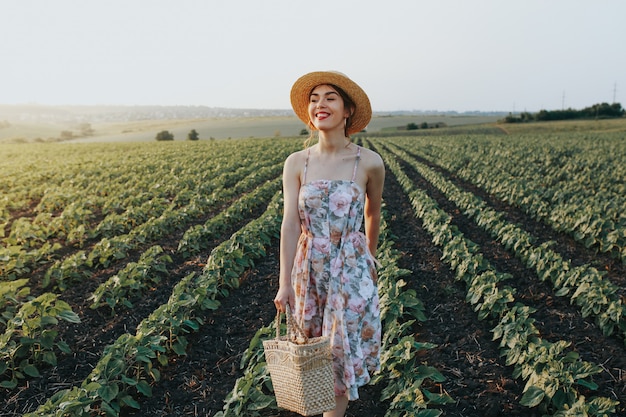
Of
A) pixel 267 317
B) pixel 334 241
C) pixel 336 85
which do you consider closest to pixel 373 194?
pixel 334 241

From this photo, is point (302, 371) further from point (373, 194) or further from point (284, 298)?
point (373, 194)

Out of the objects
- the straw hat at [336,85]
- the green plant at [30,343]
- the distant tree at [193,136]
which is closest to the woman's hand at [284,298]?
the straw hat at [336,85]

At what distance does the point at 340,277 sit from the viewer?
261cm

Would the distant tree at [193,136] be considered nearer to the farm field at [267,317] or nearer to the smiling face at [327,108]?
the farm field at [267,317]

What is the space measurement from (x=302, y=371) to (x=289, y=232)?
75 centimetres

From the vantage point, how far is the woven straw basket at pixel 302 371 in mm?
→ 2291

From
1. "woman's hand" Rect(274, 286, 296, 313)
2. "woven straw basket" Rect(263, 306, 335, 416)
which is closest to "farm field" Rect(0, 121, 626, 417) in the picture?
"woven straw basket" Rect(263, 306, 335, 416)

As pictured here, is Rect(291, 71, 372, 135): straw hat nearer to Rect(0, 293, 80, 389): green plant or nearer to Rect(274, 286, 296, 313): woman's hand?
Rect(274, 286, 296, 313): woman's hand

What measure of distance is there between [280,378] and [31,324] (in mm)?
3126

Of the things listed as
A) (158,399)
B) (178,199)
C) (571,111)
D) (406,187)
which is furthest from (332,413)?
(571,111)

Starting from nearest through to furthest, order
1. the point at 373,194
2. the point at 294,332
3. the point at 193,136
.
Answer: the point at 294,332, the point at 373,194, the point at 193,136

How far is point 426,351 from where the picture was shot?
4488 millimetres

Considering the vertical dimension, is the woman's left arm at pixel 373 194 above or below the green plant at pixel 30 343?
above

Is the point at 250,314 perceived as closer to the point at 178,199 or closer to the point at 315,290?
the point at 315,290
